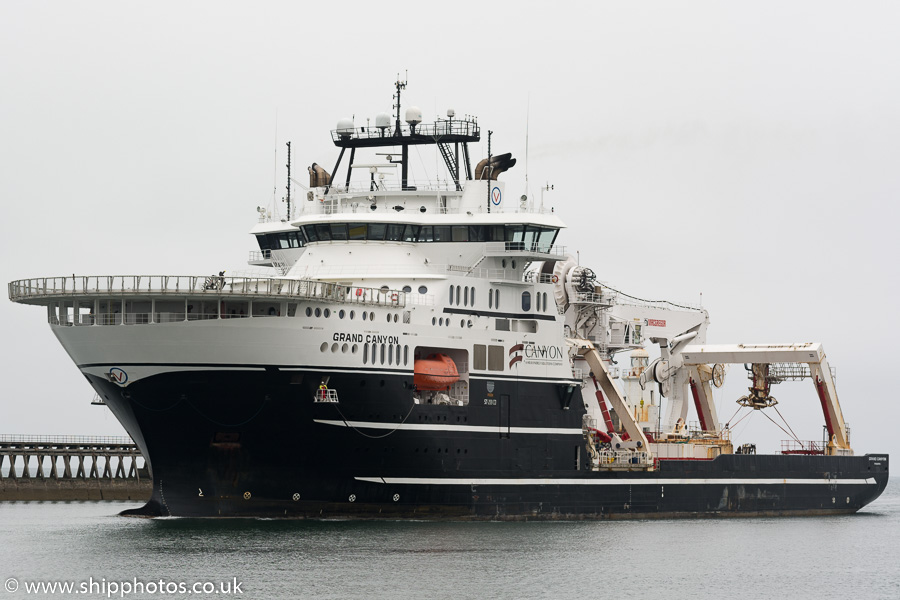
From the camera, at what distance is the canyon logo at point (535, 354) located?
172 feet

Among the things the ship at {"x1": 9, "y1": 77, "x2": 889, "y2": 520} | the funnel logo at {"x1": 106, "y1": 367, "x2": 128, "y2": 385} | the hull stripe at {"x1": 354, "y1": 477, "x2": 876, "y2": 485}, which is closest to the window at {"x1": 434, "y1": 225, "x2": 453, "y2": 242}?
the ship at {"x1": 9, "y1": 77, "x2": 889, "y2": 520}

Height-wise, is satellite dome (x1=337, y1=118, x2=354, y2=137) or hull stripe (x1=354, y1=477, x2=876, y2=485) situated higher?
satellite dome (x1=337, y1=118, x2=354, y2=137)

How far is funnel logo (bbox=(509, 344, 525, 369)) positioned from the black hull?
788 mm

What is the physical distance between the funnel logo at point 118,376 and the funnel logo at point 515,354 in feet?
41.9

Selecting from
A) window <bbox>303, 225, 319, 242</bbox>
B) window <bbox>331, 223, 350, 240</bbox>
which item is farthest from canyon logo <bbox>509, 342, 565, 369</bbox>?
window <bbox>303, 225, 319, 242</bbox>

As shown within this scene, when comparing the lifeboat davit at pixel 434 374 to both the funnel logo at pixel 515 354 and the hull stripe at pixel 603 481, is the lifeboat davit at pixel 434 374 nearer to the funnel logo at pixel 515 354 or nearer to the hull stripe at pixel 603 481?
the funnel logo at pixel 515 354

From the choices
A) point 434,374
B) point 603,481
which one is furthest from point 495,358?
point 603,481

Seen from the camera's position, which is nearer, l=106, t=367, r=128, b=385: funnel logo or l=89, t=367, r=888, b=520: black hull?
l=89, t=367, r=888, b=520: black hull

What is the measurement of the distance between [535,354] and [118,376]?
1411 centimetres

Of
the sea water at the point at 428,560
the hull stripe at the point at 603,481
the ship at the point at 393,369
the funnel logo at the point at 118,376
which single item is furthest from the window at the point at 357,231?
the sea water at the point at 428,560

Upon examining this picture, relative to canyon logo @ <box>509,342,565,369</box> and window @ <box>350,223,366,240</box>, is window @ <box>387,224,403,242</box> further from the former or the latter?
canyon logo @ <box>509,342,565,369</box>

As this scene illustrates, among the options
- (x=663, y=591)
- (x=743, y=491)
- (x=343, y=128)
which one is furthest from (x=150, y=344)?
(x=743, y=491)

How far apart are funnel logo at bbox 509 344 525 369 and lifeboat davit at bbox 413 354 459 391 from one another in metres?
2.67

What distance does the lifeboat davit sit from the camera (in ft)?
163
